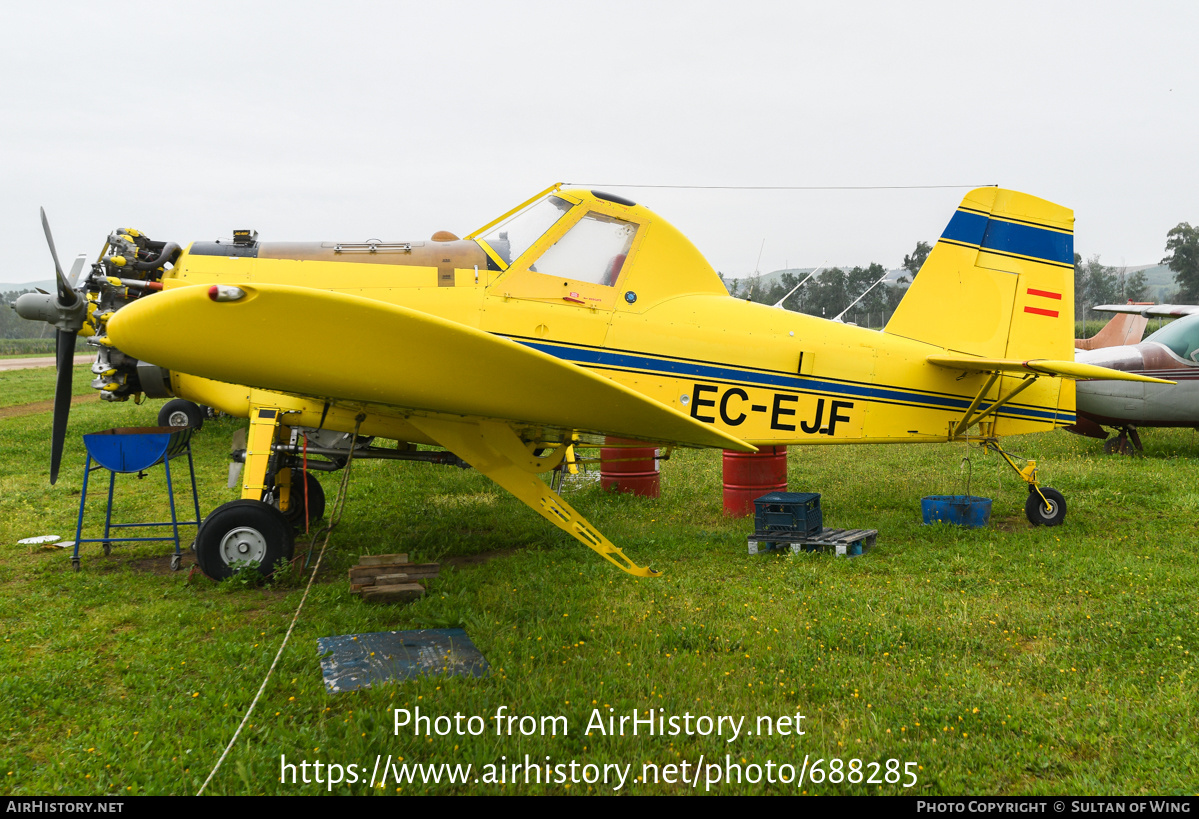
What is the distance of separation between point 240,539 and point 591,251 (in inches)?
138

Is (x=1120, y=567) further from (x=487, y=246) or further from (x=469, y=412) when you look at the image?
(x=487, y=246)

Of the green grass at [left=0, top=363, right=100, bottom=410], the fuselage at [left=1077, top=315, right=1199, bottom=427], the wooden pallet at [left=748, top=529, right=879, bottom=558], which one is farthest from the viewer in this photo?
the green grass at [left=0, top=363, right=100, bottom=410]

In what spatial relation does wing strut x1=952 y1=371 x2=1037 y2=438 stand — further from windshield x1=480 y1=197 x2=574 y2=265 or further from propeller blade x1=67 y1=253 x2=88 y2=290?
propeller blade x1=67 y1=253 x2=88 y2=290

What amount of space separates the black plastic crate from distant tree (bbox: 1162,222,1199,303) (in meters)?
49.6

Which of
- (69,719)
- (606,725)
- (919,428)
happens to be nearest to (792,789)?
(606,725)

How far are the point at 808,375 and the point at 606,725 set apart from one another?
3.90 metres

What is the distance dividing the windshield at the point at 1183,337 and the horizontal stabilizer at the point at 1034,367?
598 cm

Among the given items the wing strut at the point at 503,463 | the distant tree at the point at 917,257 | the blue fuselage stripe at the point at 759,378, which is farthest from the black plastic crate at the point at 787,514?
the distant tree at the point at 917,257

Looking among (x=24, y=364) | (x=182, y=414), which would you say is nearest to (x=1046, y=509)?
(x=182, y=414)

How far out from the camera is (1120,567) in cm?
569

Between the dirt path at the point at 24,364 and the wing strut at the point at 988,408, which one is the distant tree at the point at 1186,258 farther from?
the dirt path at the point at 24,364

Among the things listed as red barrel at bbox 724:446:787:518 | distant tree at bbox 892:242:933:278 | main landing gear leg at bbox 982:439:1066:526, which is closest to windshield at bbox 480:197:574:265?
red barrel at bbox 724:446:787:518

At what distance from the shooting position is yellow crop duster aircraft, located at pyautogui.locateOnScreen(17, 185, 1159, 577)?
12.9 ft

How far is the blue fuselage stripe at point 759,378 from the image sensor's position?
18.5 ft
